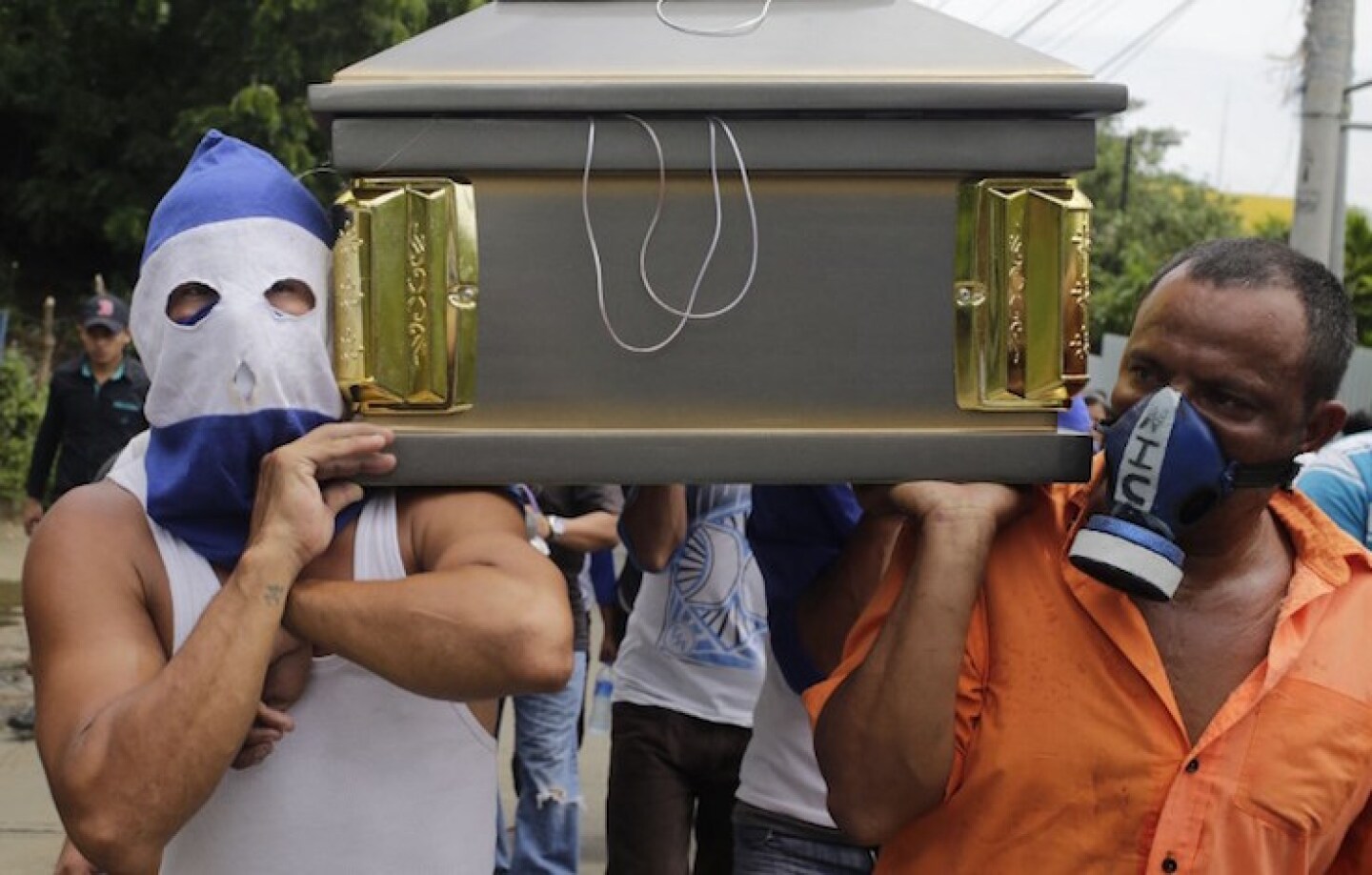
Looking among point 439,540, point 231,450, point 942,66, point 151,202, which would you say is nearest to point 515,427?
point 439,540

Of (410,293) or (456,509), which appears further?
(456,509)

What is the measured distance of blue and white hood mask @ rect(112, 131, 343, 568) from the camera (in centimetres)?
232

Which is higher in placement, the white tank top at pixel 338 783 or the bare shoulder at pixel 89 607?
the bare shoulder at pixel 89 607

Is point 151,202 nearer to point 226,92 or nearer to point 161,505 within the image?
point 226,92

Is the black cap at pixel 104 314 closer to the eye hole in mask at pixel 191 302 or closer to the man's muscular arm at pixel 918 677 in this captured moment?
the eye hole in mask at pixel 191 302

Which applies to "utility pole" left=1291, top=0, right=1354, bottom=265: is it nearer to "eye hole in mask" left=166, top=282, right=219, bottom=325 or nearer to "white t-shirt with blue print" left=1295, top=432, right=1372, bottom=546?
"white t-shirt with blue print" left=1295, top=432, right=1372, bottom=546

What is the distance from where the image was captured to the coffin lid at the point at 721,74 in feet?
7.16

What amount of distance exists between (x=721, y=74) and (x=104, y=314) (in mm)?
6556

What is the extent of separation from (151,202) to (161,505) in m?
20.9

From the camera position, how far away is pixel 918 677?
7.38 ft

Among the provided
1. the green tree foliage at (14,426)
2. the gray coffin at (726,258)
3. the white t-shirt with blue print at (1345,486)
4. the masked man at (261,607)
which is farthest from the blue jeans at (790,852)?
the green tree foliage at (14,426)

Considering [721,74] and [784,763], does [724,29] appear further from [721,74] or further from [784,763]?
[784,763]

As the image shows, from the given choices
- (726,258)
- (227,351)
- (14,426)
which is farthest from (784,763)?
(14,426)

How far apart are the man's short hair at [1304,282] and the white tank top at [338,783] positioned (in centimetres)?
118
